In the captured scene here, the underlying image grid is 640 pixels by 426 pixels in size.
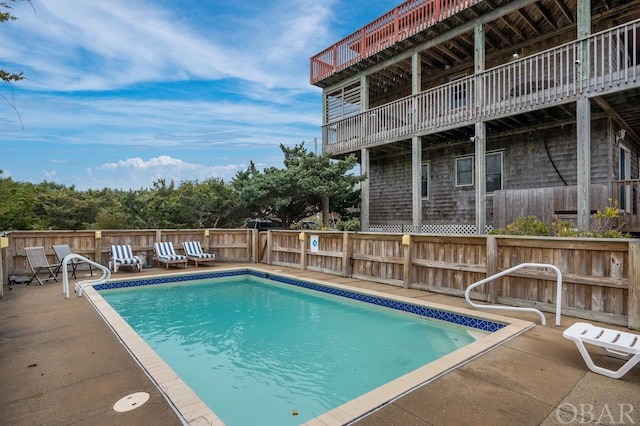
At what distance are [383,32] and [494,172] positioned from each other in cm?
655

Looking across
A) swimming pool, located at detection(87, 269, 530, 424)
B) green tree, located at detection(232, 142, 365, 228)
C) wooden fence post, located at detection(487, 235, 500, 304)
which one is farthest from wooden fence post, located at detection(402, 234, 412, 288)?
green tree, located at detection(232, 142, 365, 228)

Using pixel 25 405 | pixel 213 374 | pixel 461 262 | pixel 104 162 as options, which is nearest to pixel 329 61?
pixel 461 262

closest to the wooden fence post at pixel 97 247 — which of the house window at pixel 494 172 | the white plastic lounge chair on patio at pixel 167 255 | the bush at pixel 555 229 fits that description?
the white plastic lounge chair on patio at pixel 167 255

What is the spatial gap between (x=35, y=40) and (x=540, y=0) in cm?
1733

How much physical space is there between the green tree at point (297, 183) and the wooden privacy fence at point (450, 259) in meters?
1.49

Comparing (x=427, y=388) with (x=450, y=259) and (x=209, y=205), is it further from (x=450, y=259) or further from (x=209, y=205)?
(x=209, y=205)

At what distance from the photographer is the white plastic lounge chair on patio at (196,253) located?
37.8ft

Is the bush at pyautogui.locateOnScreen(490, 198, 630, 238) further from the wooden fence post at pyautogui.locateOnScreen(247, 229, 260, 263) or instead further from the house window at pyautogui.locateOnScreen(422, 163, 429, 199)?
the wooden fence post at pyautogui.locateOnScreen(247, 229, 260, 263)

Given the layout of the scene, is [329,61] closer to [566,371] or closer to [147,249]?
[147,249]

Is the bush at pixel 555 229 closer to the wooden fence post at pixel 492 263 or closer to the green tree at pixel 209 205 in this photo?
the wooden fence post at pixel 492 263

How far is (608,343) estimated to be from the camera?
3.14 m

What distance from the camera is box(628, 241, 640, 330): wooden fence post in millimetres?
4602

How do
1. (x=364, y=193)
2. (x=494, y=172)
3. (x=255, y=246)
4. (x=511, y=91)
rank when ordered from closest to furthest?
(x=511, y=91)
(x=494, y=172)
(x=255, y=246)
(x=364, y=193)

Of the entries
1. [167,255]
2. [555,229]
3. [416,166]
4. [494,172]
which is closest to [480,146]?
[416,166]
